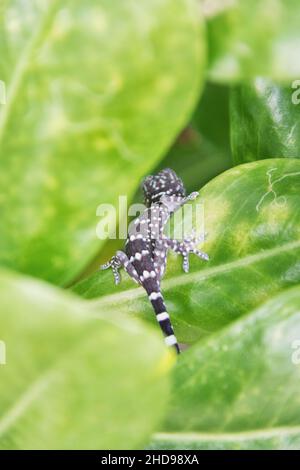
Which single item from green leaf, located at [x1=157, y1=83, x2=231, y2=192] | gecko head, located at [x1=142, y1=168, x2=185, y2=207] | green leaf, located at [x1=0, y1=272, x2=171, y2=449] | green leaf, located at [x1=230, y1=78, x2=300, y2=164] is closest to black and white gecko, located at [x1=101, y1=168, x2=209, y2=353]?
gecko head, located at [x1=142, y1=168, x2=185, y2=207]

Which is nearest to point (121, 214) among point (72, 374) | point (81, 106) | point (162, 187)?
point (81, 106)

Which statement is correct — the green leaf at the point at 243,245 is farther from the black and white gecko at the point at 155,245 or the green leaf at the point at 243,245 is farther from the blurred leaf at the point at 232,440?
the blurred leaf at the point at 232,440

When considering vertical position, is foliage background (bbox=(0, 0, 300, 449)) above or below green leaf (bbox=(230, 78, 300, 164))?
below

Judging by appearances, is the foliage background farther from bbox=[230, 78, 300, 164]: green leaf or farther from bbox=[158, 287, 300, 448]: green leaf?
bbox=[230, 78, 300, 164]: green leaf

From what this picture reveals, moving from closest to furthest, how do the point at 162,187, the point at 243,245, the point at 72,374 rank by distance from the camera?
the point at 72,374 < the point at 243,245 < the point at 162,187

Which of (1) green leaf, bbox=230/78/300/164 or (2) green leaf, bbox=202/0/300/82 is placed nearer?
(2) green leaf, bbox=202/0/300/82

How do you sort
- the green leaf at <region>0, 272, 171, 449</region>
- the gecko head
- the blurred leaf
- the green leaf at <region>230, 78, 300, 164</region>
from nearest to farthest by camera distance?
the green leaf at <region>0, 272, 171, 449</region>
the blurred leaf
the green leaf at <region>230, 78, 300, 164</region>
the gecko head

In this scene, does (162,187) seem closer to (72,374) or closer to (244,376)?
(244,376)
